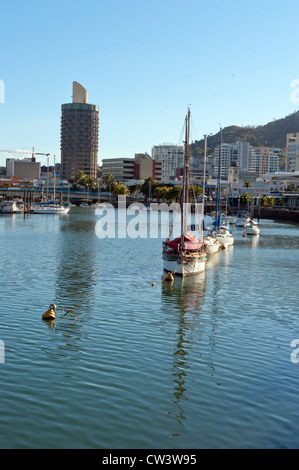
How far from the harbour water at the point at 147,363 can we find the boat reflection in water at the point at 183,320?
0.08 metres

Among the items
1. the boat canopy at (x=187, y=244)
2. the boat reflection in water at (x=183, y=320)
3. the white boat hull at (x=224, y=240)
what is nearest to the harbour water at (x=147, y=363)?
the boat reflection in water at (x=183, y=320)

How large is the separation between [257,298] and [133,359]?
19.0 metres

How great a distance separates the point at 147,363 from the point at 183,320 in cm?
911

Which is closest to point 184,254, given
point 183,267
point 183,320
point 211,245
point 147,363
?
point 183,267

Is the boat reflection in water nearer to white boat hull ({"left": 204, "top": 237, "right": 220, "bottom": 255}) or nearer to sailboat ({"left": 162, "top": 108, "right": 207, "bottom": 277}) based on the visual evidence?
sailboat ({"left": 162, "top": 108, "right": 207, "bottom": 277})

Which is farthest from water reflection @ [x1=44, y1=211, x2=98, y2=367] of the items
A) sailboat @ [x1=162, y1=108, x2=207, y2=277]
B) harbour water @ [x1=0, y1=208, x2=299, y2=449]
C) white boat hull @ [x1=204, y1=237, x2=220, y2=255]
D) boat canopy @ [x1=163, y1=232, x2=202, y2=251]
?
white boat hull @ [x1=204, y1=237, x2=220, y2=255]

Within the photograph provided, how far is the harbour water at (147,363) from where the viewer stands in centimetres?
1725

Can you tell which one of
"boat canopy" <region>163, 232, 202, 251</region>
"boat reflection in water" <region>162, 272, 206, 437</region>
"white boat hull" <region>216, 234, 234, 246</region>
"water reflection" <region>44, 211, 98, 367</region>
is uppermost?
"boat canopy" <region>163, 232, 202, 251</region>

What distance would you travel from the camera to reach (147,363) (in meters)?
23.9

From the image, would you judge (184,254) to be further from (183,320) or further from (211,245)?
(211,245)

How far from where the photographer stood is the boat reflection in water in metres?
21.0

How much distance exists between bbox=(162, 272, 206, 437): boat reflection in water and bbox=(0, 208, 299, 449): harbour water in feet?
0.28
